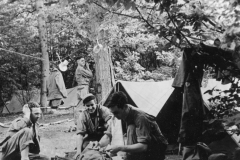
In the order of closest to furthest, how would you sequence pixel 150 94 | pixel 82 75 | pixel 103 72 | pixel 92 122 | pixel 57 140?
pixel 92 122, pixel 150 94, pixel 57 140, pixel 103 72, pixel 82 75

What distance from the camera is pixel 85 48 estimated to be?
616 inches

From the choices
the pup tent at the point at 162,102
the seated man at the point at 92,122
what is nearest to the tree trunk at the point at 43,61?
the pup tent at the point at 162,102

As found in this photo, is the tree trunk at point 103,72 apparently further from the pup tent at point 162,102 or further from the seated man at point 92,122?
the seated man at point 92,122

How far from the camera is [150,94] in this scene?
6.56 metres

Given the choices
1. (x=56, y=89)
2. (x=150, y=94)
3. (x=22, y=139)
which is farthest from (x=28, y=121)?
(x=56, y=89)

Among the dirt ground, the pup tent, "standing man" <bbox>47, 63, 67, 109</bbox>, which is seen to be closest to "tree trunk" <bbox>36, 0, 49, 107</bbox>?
"standing man" <bbox>47, 63, 67, 109</bbox>

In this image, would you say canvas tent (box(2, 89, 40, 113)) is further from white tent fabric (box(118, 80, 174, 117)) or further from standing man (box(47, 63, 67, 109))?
white tent fabric (box(118, 80, 174, 117))

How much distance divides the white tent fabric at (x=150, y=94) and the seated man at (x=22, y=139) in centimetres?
220

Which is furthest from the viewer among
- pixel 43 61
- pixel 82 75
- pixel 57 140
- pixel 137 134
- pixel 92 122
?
pixel 43 61

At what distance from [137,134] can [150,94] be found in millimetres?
2966

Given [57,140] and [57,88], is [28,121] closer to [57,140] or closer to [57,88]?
[57,140]

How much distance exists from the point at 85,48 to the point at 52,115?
3.88m

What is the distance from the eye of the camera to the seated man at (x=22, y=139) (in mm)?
4426

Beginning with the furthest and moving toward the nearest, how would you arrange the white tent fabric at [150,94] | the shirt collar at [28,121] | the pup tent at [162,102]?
the white tent fabric at [150,94] < the pup tent at [162,102] < the shirt collar at [28,121]
